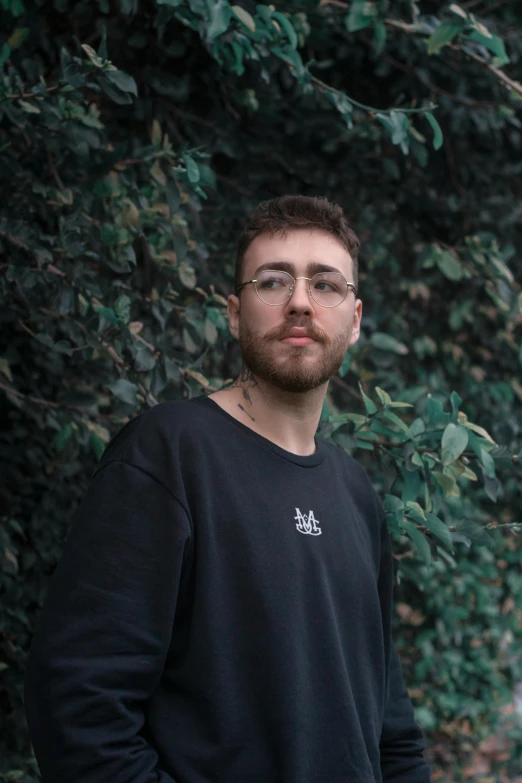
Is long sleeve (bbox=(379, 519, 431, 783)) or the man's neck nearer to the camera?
the man's neck

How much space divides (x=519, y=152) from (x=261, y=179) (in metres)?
1.16

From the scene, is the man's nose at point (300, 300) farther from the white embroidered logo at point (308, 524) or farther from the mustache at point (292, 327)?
the white embroidered logo at point (308, 524)

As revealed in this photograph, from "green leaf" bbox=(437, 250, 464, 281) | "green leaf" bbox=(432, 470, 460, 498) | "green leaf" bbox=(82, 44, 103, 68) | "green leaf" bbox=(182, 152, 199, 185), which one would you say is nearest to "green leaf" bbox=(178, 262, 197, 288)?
"green leaf" bbox=(182, 152, 199, 185)

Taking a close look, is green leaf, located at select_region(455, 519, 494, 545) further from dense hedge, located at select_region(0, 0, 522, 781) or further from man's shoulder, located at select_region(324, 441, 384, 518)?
man's shoulder, located at select_region(324, 441, 384, 518)

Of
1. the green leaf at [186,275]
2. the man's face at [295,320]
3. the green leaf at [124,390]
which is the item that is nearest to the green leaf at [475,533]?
the man's face at [295,320]

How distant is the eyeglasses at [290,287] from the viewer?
152cm

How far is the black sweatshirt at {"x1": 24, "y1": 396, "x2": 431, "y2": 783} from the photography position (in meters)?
1.19

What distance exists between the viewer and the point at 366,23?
224 centimetres

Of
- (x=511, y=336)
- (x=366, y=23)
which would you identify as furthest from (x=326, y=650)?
(x=511, y=336)

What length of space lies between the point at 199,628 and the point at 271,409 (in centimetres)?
44

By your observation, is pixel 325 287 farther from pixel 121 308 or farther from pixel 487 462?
pixel 487 462

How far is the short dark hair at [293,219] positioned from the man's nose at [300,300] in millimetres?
110

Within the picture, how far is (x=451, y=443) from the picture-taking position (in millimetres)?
1723

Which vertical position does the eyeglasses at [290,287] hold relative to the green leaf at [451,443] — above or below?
above
